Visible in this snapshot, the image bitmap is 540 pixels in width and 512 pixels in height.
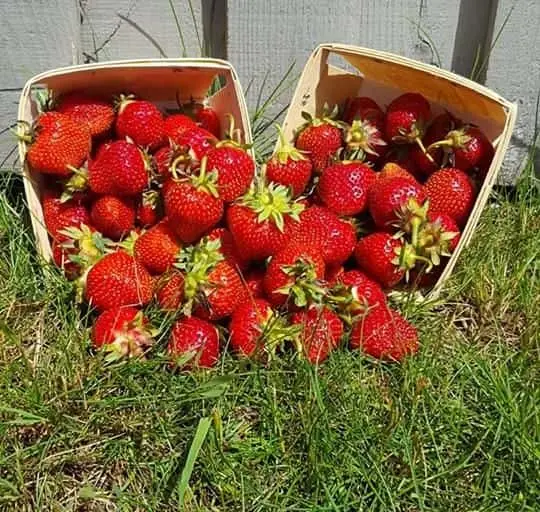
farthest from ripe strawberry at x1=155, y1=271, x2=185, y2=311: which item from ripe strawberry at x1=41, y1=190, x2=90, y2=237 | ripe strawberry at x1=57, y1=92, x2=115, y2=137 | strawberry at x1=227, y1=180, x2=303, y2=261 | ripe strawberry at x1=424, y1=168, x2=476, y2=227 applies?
ripe strawberry at x1=424, y1=168, x2=476, y2=227

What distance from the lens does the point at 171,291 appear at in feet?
4.79

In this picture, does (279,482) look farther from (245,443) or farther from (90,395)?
(90,395)

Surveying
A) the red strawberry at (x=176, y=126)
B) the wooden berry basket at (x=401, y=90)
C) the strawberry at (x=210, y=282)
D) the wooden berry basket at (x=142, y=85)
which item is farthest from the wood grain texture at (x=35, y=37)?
the strawberry at (x=210, y=282)

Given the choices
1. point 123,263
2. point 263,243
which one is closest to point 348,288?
point 263,243

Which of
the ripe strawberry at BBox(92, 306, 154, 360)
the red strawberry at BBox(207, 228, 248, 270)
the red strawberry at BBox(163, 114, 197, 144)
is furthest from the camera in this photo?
the red strawberry at BBox(163, 114, 197, 144)

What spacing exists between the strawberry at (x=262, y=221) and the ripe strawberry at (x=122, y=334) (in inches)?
8.3

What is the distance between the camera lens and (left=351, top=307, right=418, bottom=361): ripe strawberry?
1437 millimetres

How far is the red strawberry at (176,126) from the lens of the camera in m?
1.63

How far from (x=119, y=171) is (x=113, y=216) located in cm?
8

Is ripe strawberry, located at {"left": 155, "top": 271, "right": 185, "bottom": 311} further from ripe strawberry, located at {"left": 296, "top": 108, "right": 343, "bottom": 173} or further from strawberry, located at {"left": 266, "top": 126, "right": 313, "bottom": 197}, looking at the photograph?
ripe strawberry, located at {"left": 296, "top": 108, "right": 343, "bottom": 173}

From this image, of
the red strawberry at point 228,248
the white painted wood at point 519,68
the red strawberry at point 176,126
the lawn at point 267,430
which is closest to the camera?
the lawn at point 267,430

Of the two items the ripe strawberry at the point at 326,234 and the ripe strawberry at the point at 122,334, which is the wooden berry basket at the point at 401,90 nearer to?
the ripe strawberry at the point at 326,234

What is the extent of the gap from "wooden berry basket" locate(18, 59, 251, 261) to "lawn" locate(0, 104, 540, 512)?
264 millimetres

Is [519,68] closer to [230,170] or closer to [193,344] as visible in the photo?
[230,170]
